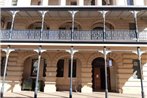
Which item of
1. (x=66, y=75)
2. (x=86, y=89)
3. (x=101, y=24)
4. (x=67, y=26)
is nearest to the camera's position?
(x=86, y=89)

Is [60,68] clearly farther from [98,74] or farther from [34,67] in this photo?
[98,74]

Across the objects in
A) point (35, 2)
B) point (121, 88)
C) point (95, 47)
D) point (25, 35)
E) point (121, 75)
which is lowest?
point (121, 88)

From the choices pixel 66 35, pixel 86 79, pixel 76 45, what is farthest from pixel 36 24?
pixel 86 79

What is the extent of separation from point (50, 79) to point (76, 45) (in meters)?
4.71

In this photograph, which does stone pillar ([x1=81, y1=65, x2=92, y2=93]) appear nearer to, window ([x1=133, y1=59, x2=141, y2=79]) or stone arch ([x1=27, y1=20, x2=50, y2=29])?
window ([x1=133, y1=59, x2=141, y2=79])

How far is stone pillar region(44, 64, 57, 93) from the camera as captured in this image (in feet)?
60.2

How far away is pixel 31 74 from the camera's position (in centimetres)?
1967

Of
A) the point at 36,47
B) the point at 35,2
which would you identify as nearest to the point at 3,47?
the point at 36,47

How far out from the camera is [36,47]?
1664cm

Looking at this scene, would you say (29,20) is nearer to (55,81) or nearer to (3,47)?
(3,47)

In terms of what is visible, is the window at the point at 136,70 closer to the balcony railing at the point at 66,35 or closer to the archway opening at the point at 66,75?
the balcony railing at the point at 66,35

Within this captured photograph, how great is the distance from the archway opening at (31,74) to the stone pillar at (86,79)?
12.7 ft

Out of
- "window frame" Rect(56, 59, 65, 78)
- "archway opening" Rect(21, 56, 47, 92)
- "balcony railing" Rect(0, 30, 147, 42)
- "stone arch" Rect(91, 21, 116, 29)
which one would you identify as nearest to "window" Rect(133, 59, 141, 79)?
"balcony railing" Rect(0, 30, 147, 42)

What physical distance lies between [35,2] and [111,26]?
8.64 meters
